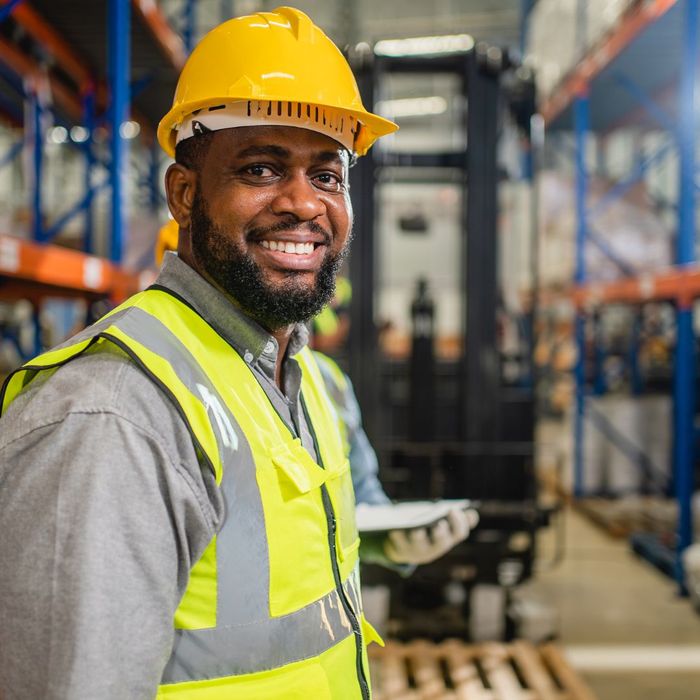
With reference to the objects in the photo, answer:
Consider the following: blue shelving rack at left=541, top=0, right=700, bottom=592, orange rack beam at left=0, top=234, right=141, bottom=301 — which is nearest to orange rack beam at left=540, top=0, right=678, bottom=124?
blue shelving rack at left=541, top=0, right=700, bottom=592

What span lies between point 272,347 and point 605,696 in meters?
3.90

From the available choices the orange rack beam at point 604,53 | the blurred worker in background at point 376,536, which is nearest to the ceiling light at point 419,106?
the orange rack beam at point 604,53

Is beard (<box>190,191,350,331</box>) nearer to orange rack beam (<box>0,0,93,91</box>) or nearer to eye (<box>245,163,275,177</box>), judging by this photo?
eye (<box>245,163,275,177</box>)

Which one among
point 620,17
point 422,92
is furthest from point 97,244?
point 422,92

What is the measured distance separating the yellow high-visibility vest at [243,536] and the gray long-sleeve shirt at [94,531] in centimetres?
5

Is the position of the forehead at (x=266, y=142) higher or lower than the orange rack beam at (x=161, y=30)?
lower

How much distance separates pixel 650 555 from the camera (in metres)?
6.77

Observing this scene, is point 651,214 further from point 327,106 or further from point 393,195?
point 327,106

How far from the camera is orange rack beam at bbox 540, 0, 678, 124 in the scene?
7.03 m

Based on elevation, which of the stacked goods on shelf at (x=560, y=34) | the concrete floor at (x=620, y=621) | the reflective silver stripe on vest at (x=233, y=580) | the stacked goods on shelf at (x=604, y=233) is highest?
the stacked goods on shelf at (x=560, y=34)

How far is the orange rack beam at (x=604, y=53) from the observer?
7031mm

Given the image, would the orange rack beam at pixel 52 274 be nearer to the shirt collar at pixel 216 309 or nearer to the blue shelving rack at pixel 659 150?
the shirt collar at pixel 216 309

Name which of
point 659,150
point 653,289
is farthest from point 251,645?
point 659,150

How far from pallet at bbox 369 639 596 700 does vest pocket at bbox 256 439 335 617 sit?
2741 millimetres
